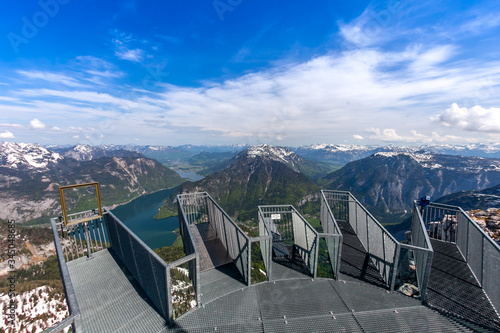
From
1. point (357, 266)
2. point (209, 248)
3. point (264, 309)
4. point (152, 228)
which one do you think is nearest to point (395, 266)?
point (357, 266)

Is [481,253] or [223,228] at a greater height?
[223,228]

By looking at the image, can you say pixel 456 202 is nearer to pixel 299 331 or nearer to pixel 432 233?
pixel 432 233

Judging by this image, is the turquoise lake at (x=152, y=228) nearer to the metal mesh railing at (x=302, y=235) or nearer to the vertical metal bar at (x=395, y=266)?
the metal mesh railing at (x=302, y=235)

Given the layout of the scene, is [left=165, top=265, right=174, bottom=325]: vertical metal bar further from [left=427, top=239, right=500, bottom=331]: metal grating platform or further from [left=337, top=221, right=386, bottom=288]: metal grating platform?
[left=427, top=239, right=500, bottom=331]: metal grating platform

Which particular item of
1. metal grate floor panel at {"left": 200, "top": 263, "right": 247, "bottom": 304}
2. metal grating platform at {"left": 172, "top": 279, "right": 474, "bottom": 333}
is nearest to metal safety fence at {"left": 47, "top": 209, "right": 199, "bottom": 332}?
metal grate floor panel at {"left": 200, "top": 263, "right": 247, "bottom": 304}

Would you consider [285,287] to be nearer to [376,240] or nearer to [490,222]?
[376,240]

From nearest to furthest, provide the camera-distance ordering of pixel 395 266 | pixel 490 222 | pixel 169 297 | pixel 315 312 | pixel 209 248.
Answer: pixel 169 297
pixel 315 312
pixel 395 266
pixel 209 248
pixel 490 222

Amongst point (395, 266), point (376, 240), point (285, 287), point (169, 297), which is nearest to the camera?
point (169, 297)
